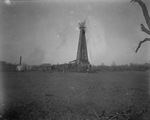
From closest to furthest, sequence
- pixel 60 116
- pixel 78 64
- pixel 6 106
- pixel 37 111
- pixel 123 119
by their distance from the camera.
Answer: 1. pixel 123 119
2. pixel 60 116
3. pixel 37 111
4. pixel 6 106
5. pixel 78 64

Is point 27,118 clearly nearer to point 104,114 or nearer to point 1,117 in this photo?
point 1,117

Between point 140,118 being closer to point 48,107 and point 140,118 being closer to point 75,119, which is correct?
point 75,119

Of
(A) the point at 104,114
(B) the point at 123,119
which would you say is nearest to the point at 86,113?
(A) the point at 104,114

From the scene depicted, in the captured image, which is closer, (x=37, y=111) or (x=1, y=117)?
(x=1, y=117)

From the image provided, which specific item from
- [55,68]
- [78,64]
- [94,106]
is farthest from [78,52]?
[94,106]

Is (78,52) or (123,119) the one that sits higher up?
(78,52)

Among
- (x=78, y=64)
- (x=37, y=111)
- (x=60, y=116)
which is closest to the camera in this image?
(x=60, y=116)

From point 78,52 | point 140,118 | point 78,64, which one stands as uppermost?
point 78,52

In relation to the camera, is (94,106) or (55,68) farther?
(55,68)

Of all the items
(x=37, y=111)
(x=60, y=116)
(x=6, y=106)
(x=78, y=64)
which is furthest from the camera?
(x=78, y=64)
